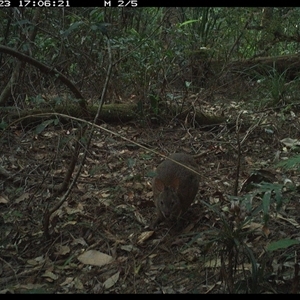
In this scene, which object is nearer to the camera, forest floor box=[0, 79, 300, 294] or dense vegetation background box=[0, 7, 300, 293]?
forest floor box=[0, 79, 300, 294]

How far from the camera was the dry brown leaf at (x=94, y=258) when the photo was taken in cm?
355

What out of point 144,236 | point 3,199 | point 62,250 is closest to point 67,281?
point 62,250

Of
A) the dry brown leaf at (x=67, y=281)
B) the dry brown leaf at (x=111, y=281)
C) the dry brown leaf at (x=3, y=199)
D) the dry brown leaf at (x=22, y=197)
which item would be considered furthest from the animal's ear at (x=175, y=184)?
the dry brown leaf at (x=3, y=199)

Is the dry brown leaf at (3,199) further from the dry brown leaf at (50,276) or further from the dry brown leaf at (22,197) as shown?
the dry brown leaf at (50,276)

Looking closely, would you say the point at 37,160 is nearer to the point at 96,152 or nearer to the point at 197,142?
the point at 96,152

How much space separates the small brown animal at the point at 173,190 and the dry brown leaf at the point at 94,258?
0.58 m

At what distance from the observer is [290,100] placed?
6414 mm

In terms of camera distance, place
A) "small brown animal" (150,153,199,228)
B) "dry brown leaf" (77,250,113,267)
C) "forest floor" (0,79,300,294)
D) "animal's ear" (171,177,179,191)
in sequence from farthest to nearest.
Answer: "animal's ear" (171,177,179,191), "small brown animal" (150,153,199,228), "dry brown leaf" (77,250,113,267), "forest floor" (0,79,300,294)

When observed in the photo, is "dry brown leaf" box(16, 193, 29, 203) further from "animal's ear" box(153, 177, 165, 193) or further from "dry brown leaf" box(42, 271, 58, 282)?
"animal's ear" box(153, 177, 165, 193)

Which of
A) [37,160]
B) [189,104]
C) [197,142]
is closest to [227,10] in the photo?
[189,104]

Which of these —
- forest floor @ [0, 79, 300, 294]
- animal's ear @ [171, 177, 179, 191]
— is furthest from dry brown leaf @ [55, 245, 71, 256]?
animal's ear @ [171, 177, 179, 191]

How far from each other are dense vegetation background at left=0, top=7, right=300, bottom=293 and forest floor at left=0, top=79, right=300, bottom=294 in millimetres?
15

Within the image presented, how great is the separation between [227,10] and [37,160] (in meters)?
3.74

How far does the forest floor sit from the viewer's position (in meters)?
3.07
